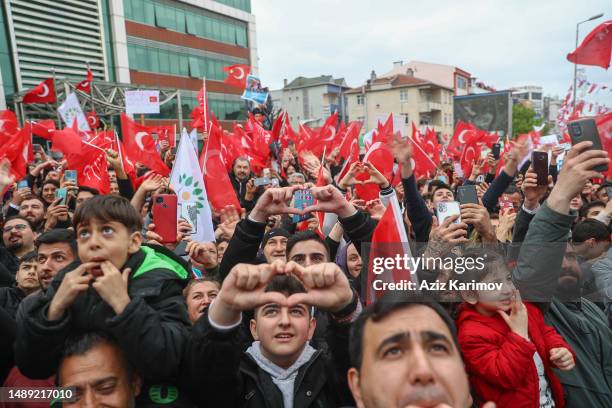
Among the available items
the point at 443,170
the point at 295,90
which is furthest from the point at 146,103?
the point at 295,90

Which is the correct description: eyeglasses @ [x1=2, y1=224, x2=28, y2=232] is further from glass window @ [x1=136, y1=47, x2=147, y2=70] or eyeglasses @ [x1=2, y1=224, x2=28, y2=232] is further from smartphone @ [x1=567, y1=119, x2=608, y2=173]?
glass window @ [x1=136, y1=47, x2=147, y2=70]

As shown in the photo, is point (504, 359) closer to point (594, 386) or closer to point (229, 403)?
point (594, 386)

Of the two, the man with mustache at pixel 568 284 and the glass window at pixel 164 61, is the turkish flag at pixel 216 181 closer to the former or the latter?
the man with mustache at pixel 568 284

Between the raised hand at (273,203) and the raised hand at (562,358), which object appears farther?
the raised hand at (273,203)

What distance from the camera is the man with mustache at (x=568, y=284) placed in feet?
5.82

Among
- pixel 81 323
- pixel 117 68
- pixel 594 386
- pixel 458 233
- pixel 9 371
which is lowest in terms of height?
pixel 594 386

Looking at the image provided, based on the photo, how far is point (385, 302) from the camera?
5.29 feet

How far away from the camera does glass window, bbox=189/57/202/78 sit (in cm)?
3453

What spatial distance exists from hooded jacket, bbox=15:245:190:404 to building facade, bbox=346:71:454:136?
48655mm

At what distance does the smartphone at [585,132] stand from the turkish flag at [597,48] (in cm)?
277

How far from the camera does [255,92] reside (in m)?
13.7

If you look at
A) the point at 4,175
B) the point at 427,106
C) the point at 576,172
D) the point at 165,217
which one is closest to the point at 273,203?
the point at 165,217

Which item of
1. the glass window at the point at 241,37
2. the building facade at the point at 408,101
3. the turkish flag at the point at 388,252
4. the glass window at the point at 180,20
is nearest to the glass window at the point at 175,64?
the glass window at the point at 180,20

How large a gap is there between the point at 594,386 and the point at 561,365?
0.27 metres
